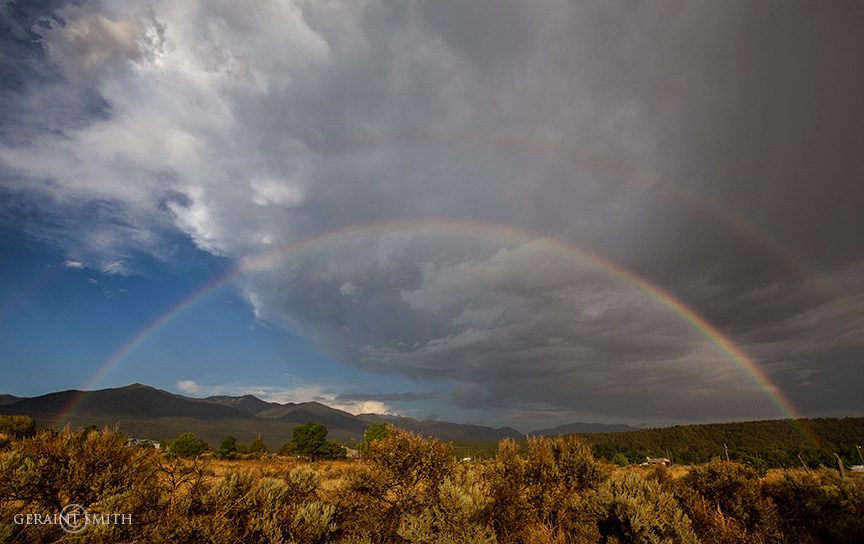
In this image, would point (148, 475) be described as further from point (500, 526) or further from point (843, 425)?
point (843, 425)

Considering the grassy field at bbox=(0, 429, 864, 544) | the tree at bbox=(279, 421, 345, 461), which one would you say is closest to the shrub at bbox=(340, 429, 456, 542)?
the grassy field at bbox=(0, 429, 864, 544)

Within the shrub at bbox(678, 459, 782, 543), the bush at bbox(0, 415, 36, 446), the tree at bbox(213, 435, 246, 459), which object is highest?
the bush at bbox(0, 415, 36, 446)

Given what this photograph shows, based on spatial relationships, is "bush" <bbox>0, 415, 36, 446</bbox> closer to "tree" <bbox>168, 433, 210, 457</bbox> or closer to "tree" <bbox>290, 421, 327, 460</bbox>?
"tree" <bbox>168, 433, 210, 457</bbox>

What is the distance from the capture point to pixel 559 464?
13711 millimetres

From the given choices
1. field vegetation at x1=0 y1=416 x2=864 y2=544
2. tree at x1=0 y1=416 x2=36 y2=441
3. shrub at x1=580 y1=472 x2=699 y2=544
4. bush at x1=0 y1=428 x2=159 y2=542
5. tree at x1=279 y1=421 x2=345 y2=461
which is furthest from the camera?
tree at x1=279 y1=421 x2=345 y2=461

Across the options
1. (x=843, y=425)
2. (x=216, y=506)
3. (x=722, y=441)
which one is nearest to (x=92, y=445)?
(x=216, y=506)

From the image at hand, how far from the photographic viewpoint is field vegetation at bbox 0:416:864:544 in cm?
922

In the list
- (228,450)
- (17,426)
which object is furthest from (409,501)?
(228,450)

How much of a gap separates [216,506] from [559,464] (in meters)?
10.1

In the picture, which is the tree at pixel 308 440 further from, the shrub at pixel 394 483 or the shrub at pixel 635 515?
the shrub at pixel 635 515

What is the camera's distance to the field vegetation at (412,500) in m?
9.22

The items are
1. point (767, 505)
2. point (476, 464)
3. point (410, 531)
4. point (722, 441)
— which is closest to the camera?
point (410, 531)

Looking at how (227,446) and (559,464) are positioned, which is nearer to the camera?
(559,464)

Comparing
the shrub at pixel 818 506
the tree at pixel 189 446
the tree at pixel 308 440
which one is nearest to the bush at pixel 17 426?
the tree at pixel 189 446
